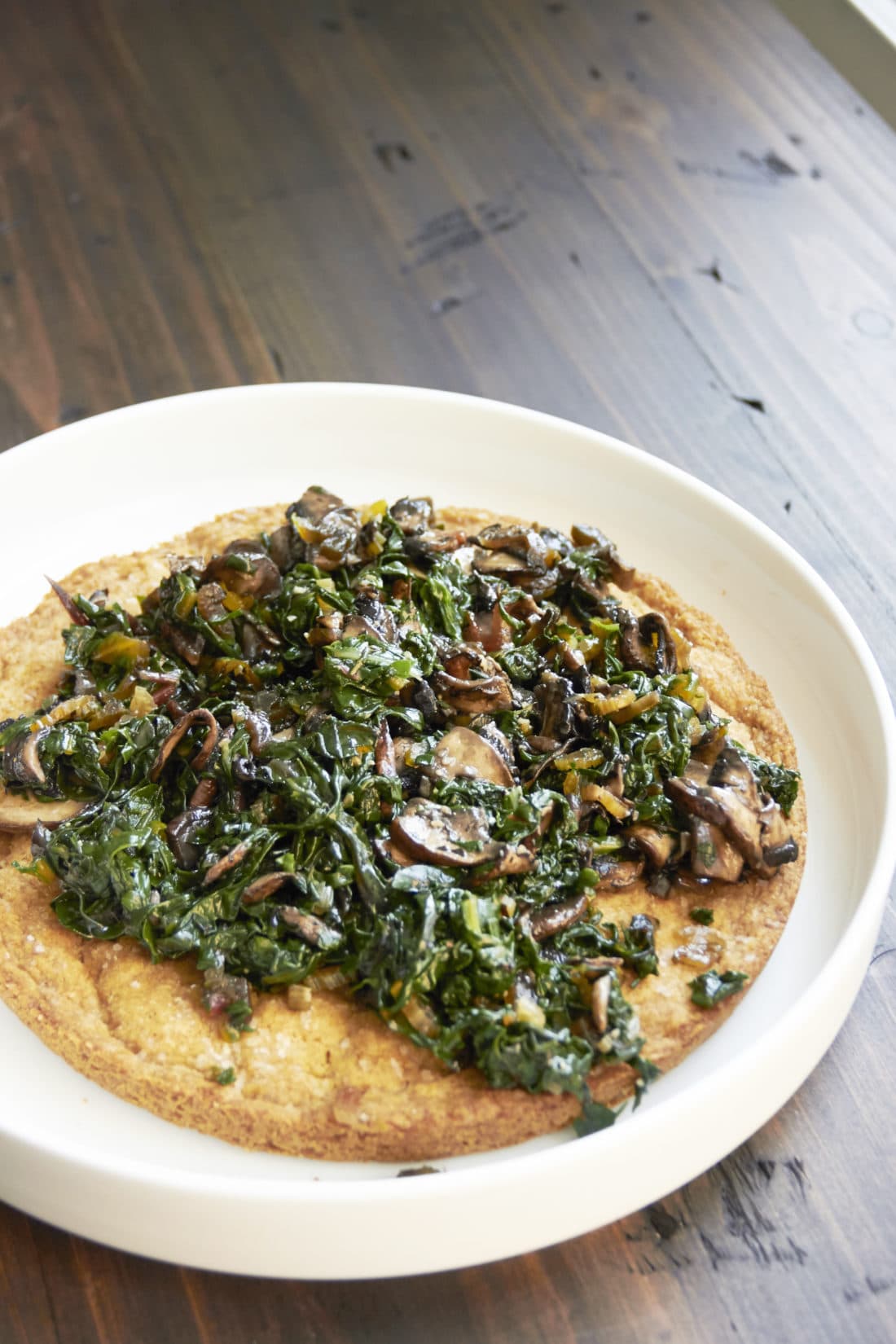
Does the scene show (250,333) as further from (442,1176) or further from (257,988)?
(442,1176)

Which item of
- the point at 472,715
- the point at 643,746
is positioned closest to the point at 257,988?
the point at 472,715

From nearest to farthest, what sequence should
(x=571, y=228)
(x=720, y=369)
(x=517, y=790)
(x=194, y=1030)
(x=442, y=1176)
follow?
(x=442, y=1176)
(x=194, y=1030)
(x=517, y=790)
(x=720, y=369)
(x=571, y=228)

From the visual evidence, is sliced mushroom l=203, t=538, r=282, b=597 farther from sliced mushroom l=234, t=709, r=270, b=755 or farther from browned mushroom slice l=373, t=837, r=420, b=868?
browned mushroom slice l=373, t=837, r=420, b=868

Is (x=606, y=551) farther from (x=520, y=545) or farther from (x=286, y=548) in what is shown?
(x=286, y=548)

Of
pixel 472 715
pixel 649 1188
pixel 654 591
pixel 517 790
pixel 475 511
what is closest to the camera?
pixel 649 1188

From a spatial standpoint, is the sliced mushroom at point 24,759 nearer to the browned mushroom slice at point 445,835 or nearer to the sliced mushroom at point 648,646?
the browned mushroom slice at point 445,835
